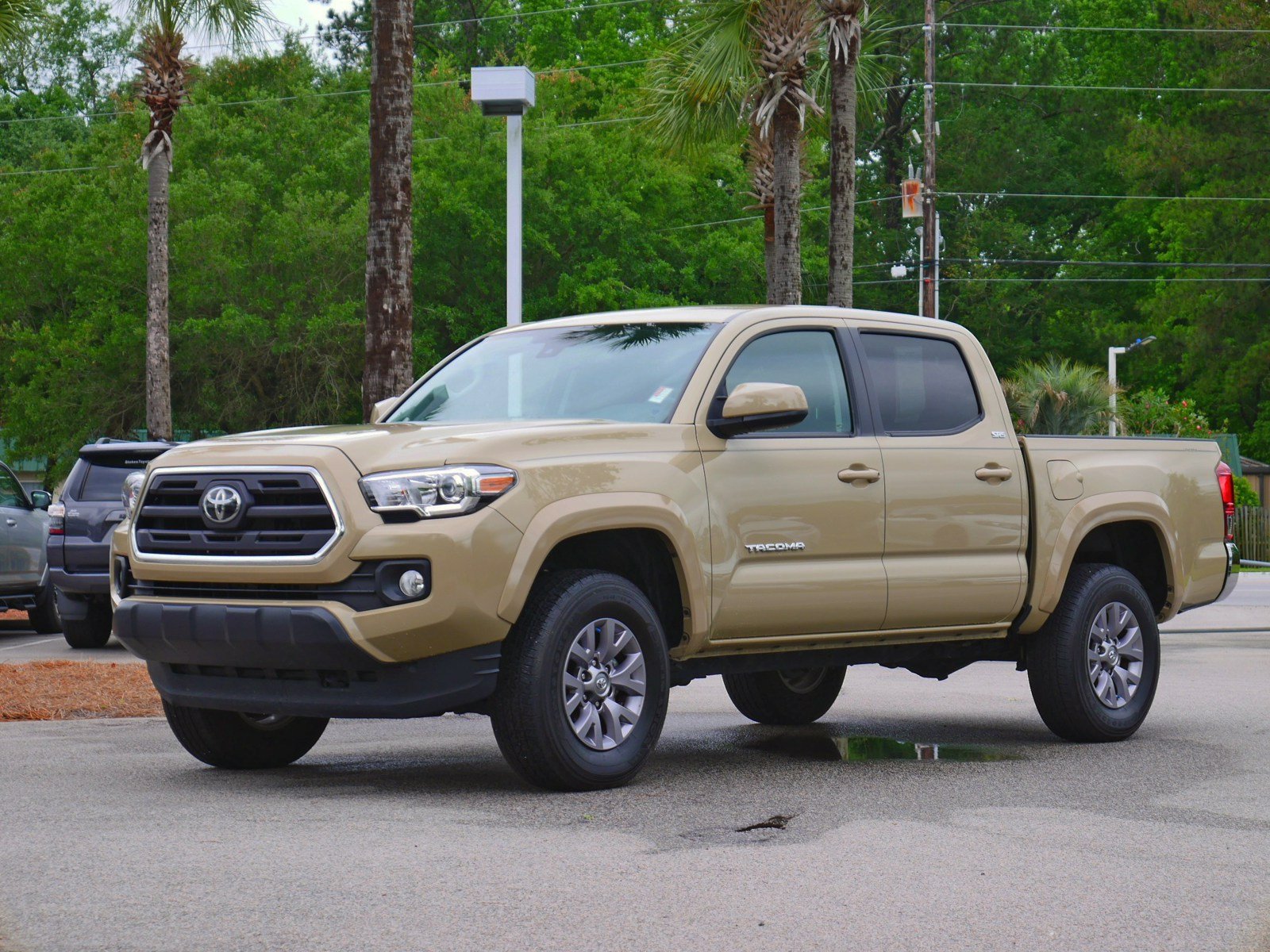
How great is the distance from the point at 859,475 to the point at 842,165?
1590 centimetres

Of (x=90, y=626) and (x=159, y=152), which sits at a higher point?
(x=159, y=152)

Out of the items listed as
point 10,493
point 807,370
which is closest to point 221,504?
point 807,370

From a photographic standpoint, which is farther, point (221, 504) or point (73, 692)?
point (73, 692)

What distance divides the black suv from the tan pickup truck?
790 cm

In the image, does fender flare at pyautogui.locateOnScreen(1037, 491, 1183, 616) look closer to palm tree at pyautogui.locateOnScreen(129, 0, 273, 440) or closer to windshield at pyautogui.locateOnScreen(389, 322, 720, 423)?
windshield at pyautogui.locateOnScreen(389, 322, 720, 423)

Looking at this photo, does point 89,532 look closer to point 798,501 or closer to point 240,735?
point 240,735

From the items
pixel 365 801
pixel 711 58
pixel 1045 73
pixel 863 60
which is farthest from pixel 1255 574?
pixel 1045 73

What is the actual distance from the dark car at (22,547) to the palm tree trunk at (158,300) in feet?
42.0

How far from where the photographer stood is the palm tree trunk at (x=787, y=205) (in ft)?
75.8

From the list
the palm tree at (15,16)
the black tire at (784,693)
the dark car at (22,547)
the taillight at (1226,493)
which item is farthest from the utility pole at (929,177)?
the black tire at (784,693)

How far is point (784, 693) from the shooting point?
33.8 feet

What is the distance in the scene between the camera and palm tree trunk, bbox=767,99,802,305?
909 inches

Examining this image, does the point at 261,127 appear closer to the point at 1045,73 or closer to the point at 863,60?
the point at 863,60

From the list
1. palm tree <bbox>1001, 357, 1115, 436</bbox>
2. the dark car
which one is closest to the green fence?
palm tree <bbox>1001, 357, 1115, 436</bbox>
